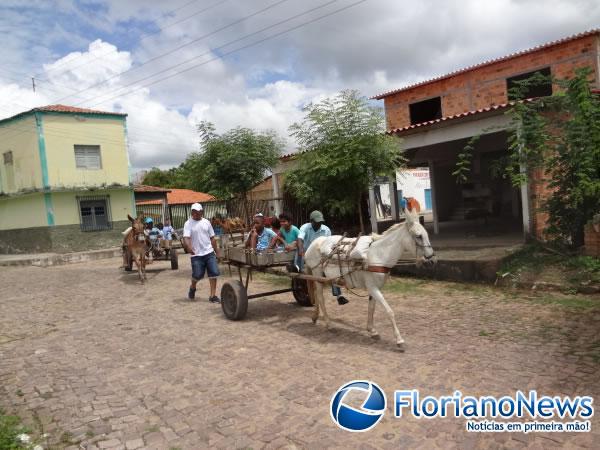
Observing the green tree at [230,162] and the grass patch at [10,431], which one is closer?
the grass patch at [10,431]

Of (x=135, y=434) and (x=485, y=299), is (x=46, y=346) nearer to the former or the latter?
(x=135, y=434)

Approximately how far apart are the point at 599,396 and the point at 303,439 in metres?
2.57

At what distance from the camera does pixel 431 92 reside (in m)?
19.4

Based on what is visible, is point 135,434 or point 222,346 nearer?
point 135,434

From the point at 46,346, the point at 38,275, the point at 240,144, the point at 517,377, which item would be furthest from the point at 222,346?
the point at 38,275

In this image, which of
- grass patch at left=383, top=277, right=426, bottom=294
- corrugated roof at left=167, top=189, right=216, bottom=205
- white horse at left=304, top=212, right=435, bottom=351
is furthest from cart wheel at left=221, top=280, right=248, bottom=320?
corrugated roof at left=167, top=189, right=216, bottom=205

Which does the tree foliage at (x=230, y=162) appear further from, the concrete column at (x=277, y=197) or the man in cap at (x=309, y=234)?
the man in cap at (x=309, y=234)

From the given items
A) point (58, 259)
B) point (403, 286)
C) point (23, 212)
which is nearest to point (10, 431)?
point (403, 286)

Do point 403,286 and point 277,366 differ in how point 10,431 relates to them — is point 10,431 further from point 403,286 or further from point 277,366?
point 403,286

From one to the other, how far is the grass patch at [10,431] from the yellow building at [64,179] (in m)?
18.6

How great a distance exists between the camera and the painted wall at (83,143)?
20.5m

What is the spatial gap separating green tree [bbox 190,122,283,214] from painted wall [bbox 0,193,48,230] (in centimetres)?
1198

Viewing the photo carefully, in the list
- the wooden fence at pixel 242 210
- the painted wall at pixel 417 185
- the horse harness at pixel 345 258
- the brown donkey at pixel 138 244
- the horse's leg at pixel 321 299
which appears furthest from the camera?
the painted wall at pixel 417 185

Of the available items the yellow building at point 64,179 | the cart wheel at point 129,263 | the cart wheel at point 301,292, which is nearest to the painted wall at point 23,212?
the yellow building at point 64,179
